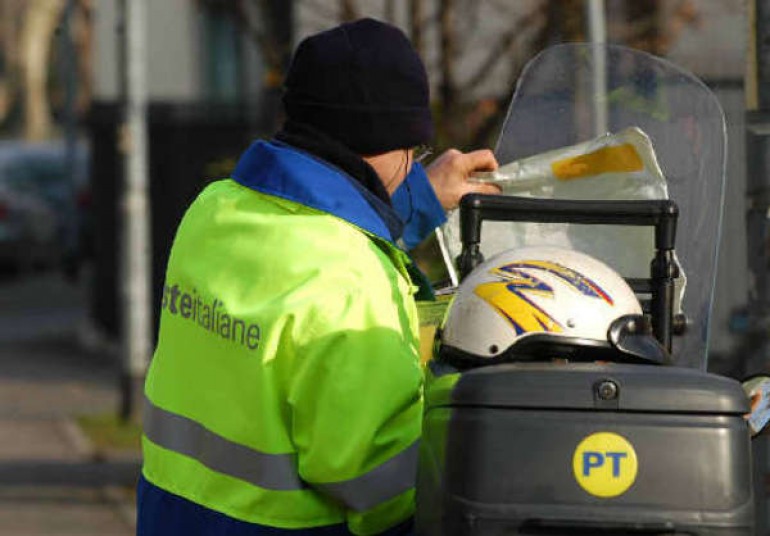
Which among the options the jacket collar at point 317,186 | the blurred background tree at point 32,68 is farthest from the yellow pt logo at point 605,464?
the blurred background tree at point 32,68

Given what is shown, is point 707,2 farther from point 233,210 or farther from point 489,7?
point 233,210

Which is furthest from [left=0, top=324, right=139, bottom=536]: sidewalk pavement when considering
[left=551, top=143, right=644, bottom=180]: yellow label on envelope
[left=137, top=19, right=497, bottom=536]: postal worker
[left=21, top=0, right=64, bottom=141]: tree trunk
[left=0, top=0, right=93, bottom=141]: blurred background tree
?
[left=21, top=0, right=64, bottom=141]: tree trunk

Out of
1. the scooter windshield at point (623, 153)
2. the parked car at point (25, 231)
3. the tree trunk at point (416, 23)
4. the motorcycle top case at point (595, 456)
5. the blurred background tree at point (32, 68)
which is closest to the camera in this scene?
the motorcycle top case at point (595, 456)

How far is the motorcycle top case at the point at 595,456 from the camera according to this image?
261cm

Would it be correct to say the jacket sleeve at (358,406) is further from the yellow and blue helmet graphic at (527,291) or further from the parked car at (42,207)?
the parked car at (42,207)

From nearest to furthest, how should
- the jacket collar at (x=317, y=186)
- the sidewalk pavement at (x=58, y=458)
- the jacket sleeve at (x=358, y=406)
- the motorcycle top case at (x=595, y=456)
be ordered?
1. the motorcycle top case at (x=595, y=456)
2. the jacket sleeve at (x=358, y=406)
3. the jacket collar at (x=317, y=186)
4. the sidewalk pavement at (x=58, y=458)

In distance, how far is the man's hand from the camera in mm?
3664

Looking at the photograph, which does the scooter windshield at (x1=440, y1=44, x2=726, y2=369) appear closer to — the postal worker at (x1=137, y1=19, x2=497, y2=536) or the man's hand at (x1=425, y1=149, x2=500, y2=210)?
the man's hand at (x1=425, y1=149, x2=500, y2=210)

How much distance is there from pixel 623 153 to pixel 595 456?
107 centimetres

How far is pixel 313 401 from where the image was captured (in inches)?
112

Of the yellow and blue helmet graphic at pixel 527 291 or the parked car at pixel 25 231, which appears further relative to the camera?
the parked car at pixel 25 231

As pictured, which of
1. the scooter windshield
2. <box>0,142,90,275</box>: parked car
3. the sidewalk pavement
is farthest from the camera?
<box>0,142,90,275</box>: parked car

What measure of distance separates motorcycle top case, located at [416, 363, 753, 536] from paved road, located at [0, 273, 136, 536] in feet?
21.8

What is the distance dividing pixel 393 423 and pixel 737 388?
525 mm
